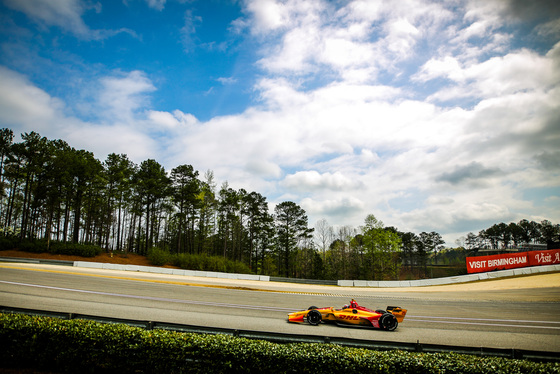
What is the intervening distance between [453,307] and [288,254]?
4376cm

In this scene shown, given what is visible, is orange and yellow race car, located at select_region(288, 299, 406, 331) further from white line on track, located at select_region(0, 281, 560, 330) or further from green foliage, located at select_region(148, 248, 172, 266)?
green foliage, located at select_region(148, 248, 172, 266)

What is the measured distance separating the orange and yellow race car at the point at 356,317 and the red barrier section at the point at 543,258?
124ft

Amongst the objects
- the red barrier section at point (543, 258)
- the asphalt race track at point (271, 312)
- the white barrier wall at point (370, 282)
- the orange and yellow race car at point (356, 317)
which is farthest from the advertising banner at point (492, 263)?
the orange and yellow race car at point (356, 317)

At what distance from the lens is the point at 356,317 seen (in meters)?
10.6

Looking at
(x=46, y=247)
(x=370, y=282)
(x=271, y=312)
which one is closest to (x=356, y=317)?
(x=271, y=312)

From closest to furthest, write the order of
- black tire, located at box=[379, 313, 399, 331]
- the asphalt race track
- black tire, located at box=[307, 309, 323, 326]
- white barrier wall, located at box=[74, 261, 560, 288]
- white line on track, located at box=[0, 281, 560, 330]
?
the asphalt race track → black tire, located at box=[379, 313, 399, 331] → black tire, located at box=[307, 309, 323, 326] → white line on track, located at box=[0, 281, 560, 330] → white barrier wall, located at box=[74, 261, 560, 288]

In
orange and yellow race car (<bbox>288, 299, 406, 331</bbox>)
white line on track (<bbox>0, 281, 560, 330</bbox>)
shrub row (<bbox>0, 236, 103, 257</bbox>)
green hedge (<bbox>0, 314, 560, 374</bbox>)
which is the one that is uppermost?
shrub row (<bbox>0, 236, 103, 257</bbox>)

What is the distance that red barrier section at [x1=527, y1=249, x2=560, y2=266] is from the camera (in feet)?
117

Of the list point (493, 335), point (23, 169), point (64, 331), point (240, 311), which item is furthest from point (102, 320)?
point (23, 169)


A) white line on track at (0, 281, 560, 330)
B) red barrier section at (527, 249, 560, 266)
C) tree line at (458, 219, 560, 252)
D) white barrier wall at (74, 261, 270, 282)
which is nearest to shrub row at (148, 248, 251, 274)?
white barrier wall at (74, 261, 270, 282)

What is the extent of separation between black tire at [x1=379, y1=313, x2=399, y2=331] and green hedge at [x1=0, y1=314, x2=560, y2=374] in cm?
424

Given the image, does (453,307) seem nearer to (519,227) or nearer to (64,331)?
(64,331)

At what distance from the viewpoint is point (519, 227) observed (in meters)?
114

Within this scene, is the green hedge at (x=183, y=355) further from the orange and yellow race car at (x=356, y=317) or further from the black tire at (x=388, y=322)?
the orange and yellow race car at (x=356, y=317)
